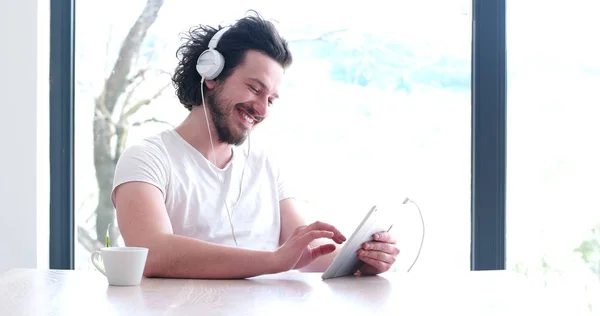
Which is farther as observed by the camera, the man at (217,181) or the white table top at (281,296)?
the man at (217,181)

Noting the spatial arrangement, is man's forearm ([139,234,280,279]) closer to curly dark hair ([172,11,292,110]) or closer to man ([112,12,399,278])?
man ([112,12,399,278])

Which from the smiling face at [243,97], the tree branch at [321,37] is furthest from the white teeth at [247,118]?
the tree branch at [321,37]

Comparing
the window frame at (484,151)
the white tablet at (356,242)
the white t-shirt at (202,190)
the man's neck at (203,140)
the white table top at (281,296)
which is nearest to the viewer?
the white table top at (281,296)

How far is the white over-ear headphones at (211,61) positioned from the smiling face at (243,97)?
0.14 feet

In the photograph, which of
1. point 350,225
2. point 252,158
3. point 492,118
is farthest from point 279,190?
point 492,118

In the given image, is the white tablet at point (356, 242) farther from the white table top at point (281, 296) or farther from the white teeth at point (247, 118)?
the white teeth at point (247, 118)

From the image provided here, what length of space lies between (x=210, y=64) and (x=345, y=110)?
0.80m

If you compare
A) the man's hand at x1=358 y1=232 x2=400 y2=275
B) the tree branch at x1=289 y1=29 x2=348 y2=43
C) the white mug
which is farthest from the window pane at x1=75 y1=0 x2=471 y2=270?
the white mug

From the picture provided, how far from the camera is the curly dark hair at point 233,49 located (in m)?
2.08

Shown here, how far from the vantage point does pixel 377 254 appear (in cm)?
164

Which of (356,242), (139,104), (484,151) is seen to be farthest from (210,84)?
(484,151)

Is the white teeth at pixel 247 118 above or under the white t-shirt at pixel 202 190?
above

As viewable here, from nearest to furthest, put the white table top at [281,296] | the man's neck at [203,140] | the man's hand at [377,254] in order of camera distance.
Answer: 1. the white table top at [281,296]
2. the man's hand at [377,254]
3. the man's neck at [203,140]

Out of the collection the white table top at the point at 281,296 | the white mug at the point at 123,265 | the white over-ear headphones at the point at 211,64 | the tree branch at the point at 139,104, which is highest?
the white over-ear headphones at the point at 211,64
